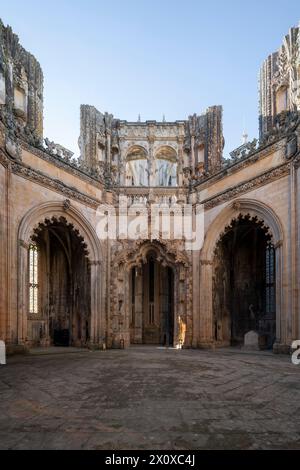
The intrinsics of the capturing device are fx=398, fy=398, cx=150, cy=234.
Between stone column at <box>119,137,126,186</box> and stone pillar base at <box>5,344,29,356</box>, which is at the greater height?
stone column at <box>119,137,126,186</box>

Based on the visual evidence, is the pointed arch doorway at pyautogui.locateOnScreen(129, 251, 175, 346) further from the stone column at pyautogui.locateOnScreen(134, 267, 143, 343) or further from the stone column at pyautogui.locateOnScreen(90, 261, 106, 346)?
the stone column at pyautogui.locateOnScreen(90, 261, 106, 346)

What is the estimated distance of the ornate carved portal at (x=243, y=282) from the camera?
24.1 meters

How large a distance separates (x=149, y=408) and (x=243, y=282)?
62.8 ft

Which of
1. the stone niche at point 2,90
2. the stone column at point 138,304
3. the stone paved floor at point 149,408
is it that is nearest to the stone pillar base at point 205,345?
the stone column at point 138,304

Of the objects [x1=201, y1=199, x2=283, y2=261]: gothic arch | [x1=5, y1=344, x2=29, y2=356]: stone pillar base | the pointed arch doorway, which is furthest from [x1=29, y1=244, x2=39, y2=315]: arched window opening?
[x1=201, y1=199, x2=283, y2=261]: gothic arch

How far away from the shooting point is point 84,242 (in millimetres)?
21812

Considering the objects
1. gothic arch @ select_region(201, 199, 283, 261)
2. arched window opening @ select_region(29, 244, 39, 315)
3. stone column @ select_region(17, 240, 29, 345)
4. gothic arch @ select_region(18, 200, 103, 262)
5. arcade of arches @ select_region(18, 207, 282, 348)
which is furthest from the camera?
arched window opening @ select_region(29, 244, 39, 315)

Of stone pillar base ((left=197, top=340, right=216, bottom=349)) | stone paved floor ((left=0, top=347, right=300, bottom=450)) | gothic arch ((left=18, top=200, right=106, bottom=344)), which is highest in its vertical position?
gothic arch ((left=18, top=200, right=106, bottom=344))

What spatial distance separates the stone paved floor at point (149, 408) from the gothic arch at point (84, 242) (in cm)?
534

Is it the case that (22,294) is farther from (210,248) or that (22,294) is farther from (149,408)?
(149,408)

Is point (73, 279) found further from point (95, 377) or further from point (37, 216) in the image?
point (95, 377)

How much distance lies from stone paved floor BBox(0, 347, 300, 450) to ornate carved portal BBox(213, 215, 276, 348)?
11903mm

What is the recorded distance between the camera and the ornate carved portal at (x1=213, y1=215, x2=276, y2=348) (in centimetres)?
2407

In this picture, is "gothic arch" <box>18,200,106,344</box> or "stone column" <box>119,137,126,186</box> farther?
"stone column" <box>119,137,126,186</box>
